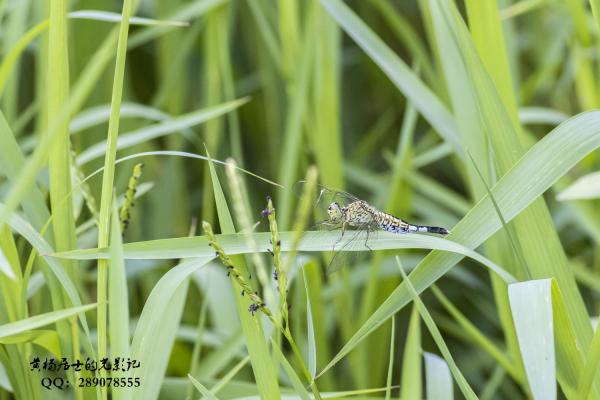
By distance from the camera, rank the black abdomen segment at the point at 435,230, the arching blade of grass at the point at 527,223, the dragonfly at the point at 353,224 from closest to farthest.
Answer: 1. the arching blade of grass at the point at 527,223
2. the dragonfly at the point at 353,224
3. the black abdomen segment at the point at 435,230

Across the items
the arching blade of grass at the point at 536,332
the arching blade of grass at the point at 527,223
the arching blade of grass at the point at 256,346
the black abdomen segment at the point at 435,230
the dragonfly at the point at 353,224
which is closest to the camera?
the arching blade of grass at the point at 536,332

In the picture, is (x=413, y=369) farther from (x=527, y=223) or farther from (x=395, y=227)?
(x=395, y=227)

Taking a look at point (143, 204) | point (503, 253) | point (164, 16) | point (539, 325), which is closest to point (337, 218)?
point (503, 253)

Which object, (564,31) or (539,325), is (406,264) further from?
(539,325)

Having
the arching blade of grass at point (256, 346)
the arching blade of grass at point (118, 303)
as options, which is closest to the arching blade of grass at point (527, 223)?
the arching blade of grass at point (256, 346)

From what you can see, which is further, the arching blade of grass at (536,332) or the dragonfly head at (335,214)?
the dragonfly head at (335,214)

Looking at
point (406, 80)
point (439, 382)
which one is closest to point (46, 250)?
point (439, 382)

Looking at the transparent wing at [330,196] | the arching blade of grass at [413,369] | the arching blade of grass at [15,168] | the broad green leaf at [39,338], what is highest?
the arching blade of grass at [15,168]

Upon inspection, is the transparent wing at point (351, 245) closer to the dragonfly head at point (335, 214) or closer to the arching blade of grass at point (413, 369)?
the dragonfly head at point (335, 214)
